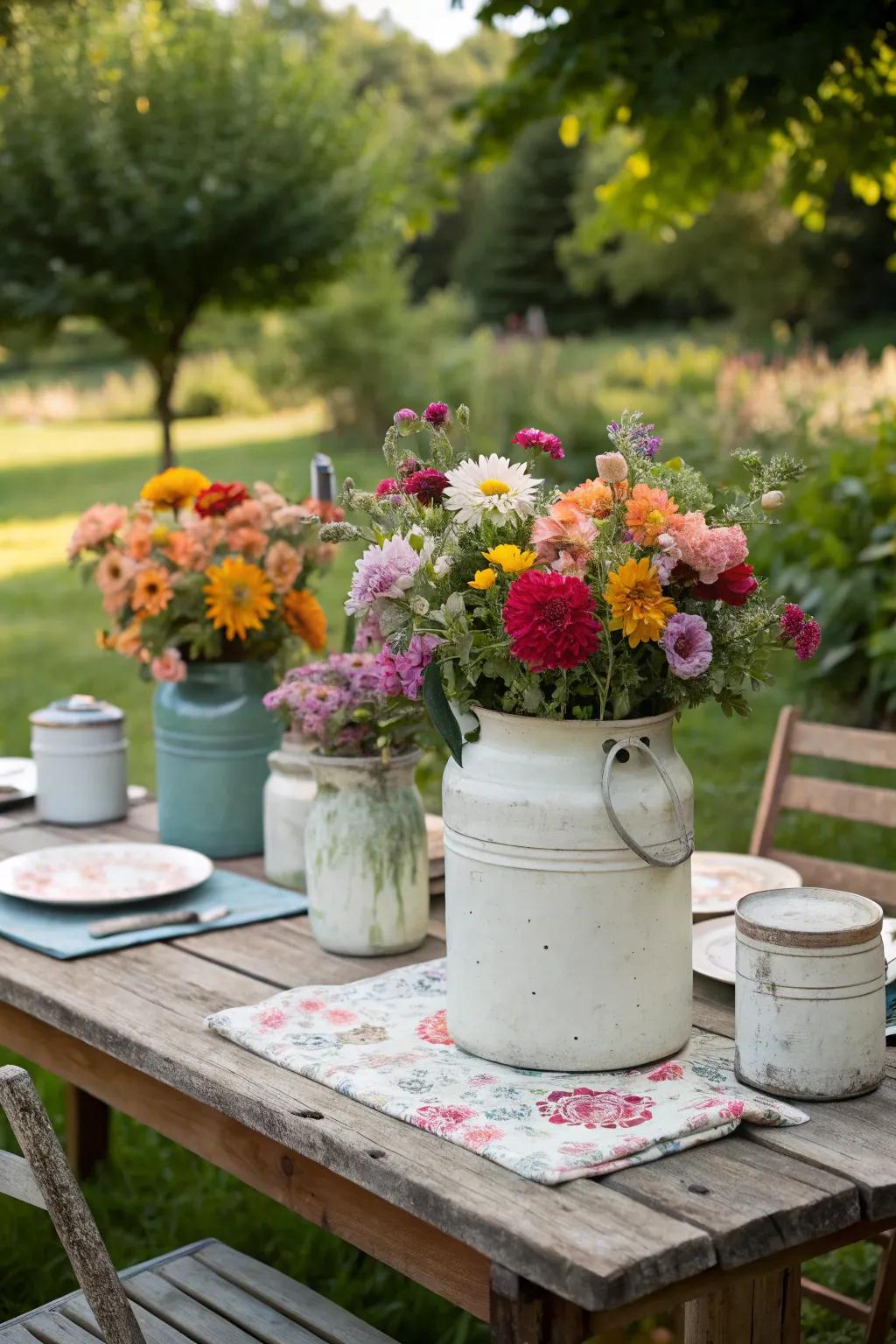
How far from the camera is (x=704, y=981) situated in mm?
1854

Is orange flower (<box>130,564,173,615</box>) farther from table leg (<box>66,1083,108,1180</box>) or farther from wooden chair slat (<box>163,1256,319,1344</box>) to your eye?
table leg (<box>66,1083,108,1180</box>)

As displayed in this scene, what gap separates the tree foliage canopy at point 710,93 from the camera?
383 cm

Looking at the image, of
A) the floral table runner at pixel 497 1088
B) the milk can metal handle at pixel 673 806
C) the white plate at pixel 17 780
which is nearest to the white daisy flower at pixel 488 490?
the milk can metal handle at pixel 673 806

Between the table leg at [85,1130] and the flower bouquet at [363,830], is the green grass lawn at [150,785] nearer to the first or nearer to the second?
the table leg at [85,1130]

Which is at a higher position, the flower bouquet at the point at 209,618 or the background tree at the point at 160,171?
the background tree at the point at 160,171

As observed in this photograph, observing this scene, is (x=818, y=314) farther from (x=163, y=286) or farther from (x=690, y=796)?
(x=690, y=796)

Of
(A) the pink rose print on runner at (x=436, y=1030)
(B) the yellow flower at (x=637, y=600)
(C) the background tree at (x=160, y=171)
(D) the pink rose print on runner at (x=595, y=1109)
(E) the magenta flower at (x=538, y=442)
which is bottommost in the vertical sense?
(A) the pink rose print on runner at (x=436, y=1030)

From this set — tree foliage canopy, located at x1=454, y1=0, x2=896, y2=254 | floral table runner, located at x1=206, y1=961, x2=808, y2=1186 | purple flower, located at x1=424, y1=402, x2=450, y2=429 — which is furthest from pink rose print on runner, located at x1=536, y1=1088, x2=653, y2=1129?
tree foliage canopy, located at x1=454, y1=0, x2=896, y2=254

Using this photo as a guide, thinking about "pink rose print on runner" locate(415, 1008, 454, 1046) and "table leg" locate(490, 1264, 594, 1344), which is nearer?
"table leg" locate(490, 1264, 594, 1344)

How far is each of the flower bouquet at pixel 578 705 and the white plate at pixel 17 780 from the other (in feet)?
4.66

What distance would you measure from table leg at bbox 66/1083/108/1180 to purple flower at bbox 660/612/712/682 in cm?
202

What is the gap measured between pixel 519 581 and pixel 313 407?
1787 cm

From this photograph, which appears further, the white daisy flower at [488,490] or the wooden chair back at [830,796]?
the wooden chair back at [830,796]

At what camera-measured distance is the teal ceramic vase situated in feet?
7.93
